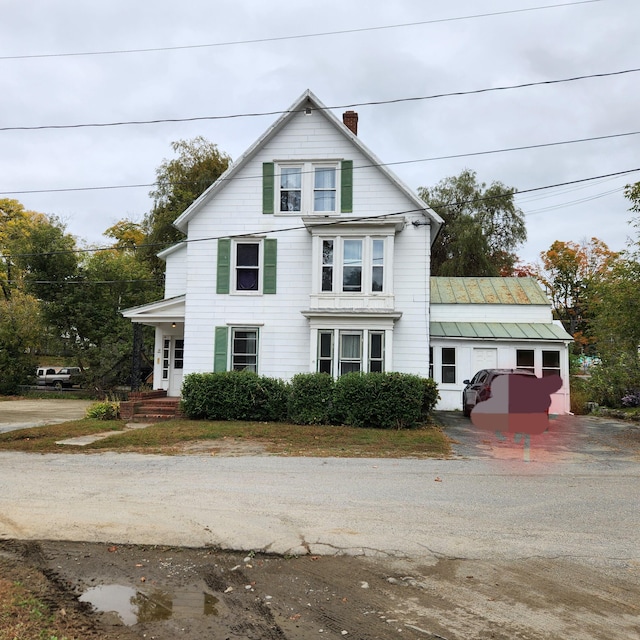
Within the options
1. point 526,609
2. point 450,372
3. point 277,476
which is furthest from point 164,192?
point 526,609

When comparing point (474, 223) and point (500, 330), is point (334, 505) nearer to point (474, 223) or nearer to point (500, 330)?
point (500, 330)

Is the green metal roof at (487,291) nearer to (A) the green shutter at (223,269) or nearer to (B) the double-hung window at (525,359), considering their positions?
(B) the double-hung window at (525,359)

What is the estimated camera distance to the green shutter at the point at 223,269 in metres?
18.8

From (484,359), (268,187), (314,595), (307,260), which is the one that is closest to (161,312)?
(307,260)

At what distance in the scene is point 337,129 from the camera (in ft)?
61.3

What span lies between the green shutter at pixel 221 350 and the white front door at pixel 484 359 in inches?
377

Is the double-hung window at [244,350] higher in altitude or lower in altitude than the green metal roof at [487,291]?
lower

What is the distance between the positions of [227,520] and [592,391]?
21.2 metres

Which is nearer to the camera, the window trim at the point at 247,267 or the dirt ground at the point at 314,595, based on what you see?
the dirt ground at the point at 314,595

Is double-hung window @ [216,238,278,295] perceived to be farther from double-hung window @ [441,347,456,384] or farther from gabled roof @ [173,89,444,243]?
double-hung window @ [441,347,456,384]

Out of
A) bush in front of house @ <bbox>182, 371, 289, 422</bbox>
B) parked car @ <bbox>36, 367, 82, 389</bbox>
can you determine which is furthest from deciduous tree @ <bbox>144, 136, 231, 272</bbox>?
bush in front of house @ <bbox>182, 371, 289, 422</bbox>

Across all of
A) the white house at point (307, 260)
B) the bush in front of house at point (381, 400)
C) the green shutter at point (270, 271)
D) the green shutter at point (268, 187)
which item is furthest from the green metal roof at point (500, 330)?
the green shutter at point (268, 187)

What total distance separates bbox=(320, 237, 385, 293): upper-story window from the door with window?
6486mm

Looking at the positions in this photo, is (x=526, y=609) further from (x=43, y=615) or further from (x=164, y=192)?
(x=164, y=192)
